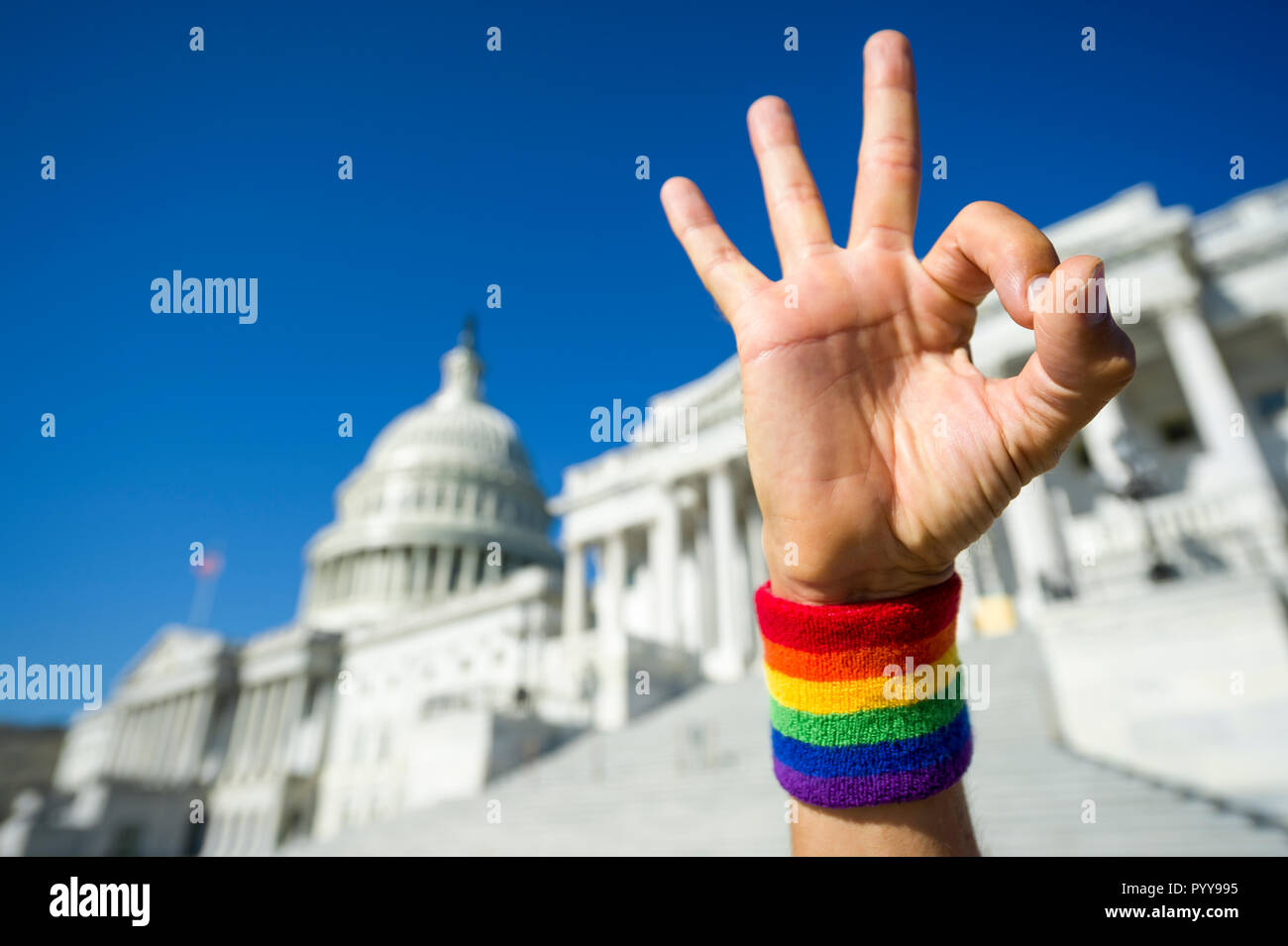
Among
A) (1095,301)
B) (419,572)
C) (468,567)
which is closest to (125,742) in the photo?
(419,572)

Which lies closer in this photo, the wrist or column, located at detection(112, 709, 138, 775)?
the wrist

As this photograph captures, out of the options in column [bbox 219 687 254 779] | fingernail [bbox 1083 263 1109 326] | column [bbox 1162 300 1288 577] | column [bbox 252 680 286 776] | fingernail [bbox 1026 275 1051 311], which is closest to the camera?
fingernail [bbox 1083 263 1109 326]

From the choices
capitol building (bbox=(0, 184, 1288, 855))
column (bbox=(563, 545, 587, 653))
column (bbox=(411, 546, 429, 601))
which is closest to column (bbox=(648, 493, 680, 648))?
capitol building (bbox=(0, 184, 1288, 855))

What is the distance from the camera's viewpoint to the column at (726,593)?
104ft

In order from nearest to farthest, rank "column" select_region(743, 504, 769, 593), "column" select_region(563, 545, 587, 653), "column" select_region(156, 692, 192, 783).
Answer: "column" select_region(743, 504, 769, 593) < "column" select_region(563, 545, 587, 653) < "column" select_region(156, 692, 192, 783)

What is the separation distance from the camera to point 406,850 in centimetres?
1462

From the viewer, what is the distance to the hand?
2.24m

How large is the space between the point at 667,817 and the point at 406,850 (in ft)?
17.7

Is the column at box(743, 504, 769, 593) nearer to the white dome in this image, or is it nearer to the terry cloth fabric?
the terry cloth fabric

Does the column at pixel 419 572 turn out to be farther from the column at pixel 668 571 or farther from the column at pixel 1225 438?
the column at pixel 1225 438

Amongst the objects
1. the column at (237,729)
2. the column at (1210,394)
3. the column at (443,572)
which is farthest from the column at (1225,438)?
the column at (237,729)

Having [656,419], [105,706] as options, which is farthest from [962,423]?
[105,706]

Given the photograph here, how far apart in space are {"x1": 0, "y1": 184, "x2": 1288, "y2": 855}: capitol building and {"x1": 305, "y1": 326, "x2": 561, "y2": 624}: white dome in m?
13.0
